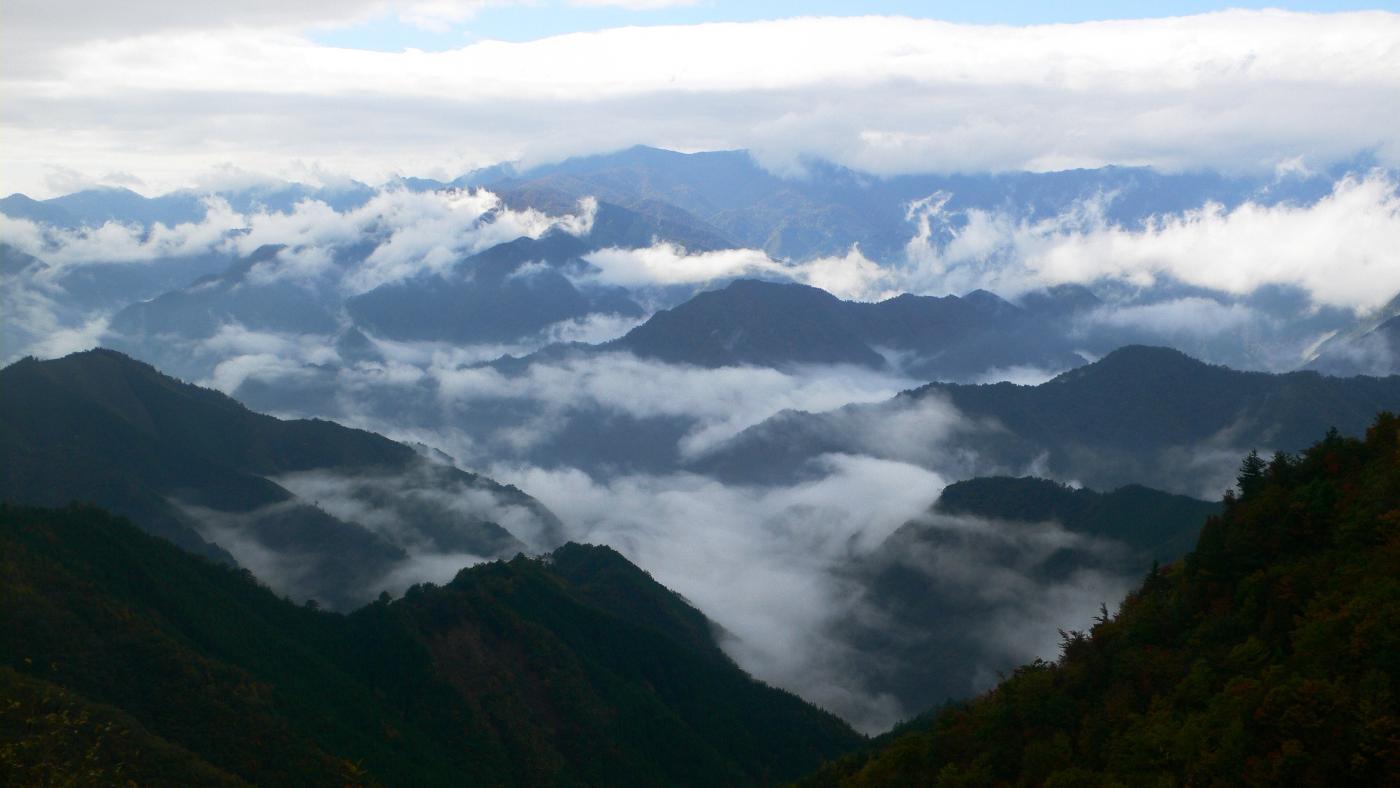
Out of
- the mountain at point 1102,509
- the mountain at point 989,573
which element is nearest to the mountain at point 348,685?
the mountain at point 989,573

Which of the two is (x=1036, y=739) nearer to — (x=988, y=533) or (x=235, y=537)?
(x=988, y=533)

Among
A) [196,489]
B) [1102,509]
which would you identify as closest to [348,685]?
[196,489]

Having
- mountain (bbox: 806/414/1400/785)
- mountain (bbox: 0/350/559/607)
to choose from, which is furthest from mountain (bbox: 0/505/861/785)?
mountain (bbox: 0/350/559/607)

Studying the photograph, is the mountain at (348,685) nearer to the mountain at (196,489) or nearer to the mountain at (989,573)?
the mountain at (989,573)

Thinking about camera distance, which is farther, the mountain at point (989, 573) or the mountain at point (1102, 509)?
the mountain at point (989, 573)

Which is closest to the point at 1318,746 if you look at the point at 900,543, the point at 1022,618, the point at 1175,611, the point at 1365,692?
the point at 1365,692

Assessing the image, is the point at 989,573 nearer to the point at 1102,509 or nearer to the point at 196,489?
the point at 1102,509

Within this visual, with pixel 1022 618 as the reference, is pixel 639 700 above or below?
below
